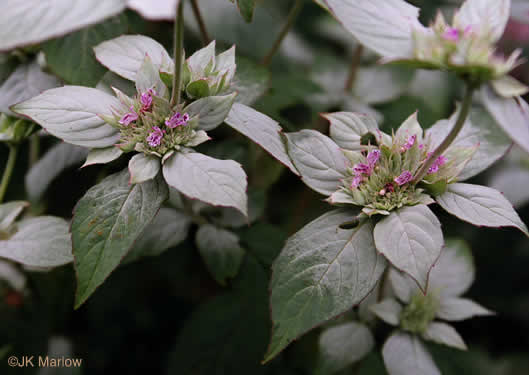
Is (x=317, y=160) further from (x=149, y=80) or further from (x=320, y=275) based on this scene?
(x=149, y=80)

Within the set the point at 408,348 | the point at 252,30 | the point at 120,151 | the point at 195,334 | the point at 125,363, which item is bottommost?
the point at 125,363

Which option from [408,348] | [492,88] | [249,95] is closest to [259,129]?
[249,95]

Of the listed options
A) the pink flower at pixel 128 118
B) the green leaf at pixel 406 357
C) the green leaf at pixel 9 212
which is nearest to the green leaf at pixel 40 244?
the green leaf at pixel 9 212

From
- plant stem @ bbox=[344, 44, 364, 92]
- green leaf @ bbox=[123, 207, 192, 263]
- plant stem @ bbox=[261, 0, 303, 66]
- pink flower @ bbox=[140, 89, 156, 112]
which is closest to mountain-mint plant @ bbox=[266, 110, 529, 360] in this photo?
pink flower @ bbox=[140, 89, 156, 112]

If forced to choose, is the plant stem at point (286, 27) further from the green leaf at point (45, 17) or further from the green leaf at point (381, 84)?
the green leaf at point (45, 17)

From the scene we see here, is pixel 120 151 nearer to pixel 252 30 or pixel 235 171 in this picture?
pixel 235 171
